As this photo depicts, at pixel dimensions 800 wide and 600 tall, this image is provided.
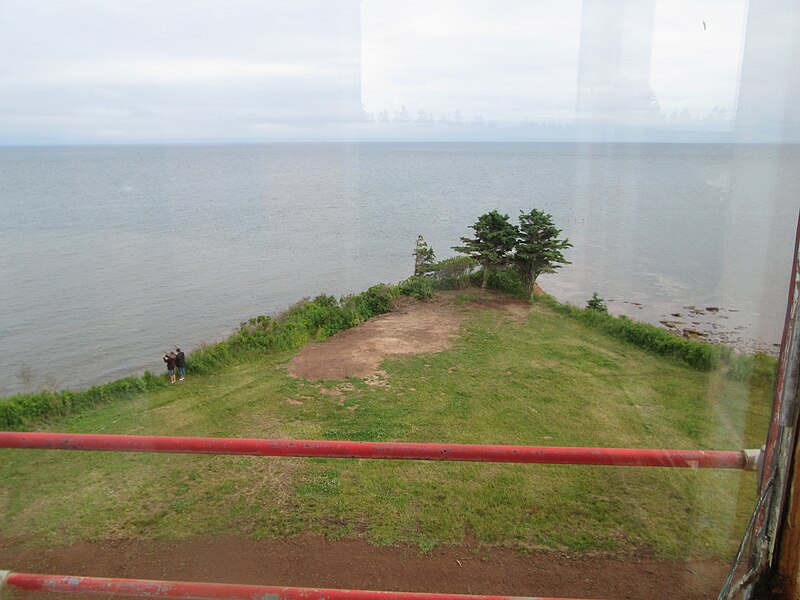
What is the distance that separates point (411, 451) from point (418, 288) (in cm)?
854

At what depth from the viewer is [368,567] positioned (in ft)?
7.25

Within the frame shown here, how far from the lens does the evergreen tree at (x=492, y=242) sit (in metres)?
9.63

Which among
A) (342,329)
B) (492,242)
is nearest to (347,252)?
(492,242)

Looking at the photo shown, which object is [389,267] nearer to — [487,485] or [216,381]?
[216,381]

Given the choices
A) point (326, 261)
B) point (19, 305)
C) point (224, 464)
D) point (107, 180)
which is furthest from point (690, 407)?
point (107, 180)

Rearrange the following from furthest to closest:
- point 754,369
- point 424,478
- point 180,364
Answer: point 180,364
point 424,478
point 754,369

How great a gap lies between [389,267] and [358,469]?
12.2m

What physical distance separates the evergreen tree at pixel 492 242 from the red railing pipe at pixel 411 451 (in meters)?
8.66

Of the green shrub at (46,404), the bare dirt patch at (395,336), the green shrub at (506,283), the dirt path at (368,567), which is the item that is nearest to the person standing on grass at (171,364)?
the green shrub at (46,404)

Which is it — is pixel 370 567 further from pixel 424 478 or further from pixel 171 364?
pixel 171 364

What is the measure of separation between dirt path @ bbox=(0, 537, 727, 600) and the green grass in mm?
94

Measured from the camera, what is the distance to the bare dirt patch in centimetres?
628

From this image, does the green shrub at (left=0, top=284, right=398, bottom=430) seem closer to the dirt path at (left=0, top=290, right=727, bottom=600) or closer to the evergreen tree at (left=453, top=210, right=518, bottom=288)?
the evergreen tree at (left=453, top=210, right=518, bottom=288)

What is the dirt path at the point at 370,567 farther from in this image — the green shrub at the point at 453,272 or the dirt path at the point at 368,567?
the green shrub at the point at 453,272
